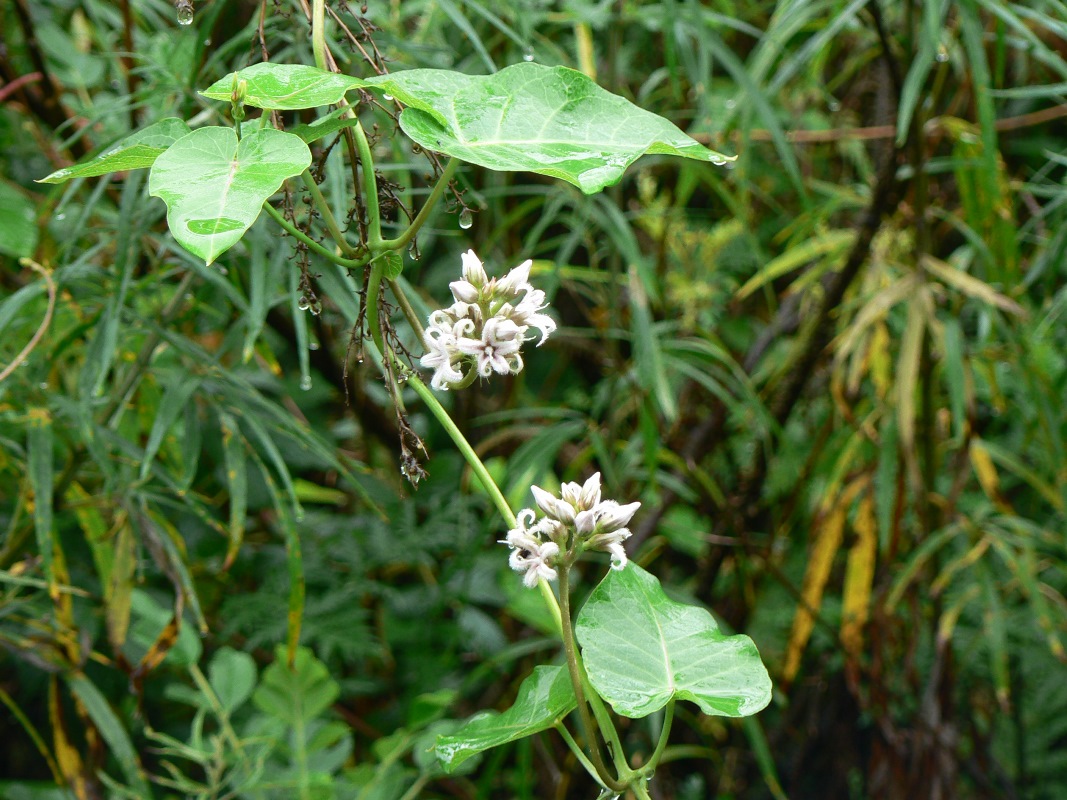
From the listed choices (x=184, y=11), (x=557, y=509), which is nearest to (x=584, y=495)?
(x=557, y=509)

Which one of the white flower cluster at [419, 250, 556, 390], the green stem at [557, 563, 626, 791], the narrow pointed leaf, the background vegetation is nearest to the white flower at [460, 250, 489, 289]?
the white flower cluster at [419, 250, 556, 390]

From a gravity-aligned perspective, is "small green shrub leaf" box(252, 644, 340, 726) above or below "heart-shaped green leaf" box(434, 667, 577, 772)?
below

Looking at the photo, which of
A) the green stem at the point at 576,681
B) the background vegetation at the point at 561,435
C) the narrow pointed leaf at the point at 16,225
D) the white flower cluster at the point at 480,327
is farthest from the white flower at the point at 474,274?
the narrow pointed leaf at the point at 16,225

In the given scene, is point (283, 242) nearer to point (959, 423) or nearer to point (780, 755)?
point (959, 423)

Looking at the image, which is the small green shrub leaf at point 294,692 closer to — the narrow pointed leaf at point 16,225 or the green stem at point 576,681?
the narrow pointed leaf at point 16,225

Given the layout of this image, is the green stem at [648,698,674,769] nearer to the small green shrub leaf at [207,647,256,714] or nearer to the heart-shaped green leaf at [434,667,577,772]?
the heart-shaped green leaf at [434,667,577,772]

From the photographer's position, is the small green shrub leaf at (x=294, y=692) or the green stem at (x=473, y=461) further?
the small green shrub leaf at (x=294, y=692)
